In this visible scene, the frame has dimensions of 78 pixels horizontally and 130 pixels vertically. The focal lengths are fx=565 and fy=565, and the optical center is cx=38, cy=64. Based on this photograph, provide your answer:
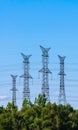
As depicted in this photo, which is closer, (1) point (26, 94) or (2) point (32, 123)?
(2) point (32, 123)

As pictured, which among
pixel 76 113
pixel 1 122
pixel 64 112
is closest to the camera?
pixel 1 122

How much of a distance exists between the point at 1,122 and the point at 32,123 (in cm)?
423

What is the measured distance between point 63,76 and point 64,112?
231 inches

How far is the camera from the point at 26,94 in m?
73.8

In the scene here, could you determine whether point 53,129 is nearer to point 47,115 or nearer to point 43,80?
point 47,115

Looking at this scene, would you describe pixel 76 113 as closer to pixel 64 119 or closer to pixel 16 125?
pixel 64 119

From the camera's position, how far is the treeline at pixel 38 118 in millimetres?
66562

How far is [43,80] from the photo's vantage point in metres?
71.8

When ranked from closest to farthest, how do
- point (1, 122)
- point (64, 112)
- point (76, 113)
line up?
point (1, 122), point (64, 112), point (76, 113)

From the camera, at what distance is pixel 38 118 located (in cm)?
6812

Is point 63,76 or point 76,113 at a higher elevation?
point 63,76

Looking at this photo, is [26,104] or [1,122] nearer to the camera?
[1,122]

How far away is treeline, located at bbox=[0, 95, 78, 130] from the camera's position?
66562 mm

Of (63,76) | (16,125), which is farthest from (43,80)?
(16,125)
